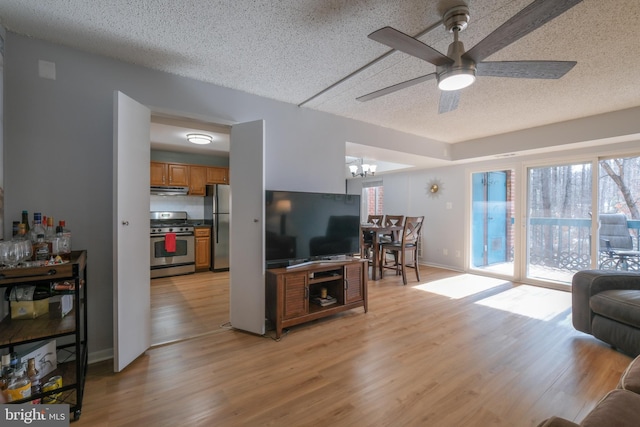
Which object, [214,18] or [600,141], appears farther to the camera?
[600,141]

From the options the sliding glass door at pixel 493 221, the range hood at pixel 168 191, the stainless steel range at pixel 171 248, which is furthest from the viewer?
the range hood at pixel 168 191

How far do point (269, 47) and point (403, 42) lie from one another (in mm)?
1087

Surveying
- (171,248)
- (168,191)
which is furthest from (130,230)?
(168,191)

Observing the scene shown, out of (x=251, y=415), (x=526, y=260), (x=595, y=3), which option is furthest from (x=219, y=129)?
(x=526, y=260)

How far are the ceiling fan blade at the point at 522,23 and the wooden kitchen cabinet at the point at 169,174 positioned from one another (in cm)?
516

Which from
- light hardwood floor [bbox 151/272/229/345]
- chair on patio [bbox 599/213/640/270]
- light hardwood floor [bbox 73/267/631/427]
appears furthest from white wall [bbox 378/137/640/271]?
light hardwood floor [bbox 151/272/229/345]

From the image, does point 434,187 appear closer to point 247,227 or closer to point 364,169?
point 364,169

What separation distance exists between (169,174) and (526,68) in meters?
5.44

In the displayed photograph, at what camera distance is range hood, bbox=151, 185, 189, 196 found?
5086 mm

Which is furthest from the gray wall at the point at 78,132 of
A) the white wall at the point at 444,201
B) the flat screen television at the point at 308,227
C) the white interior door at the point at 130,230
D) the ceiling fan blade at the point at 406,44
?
the white wall at the point at 444,201

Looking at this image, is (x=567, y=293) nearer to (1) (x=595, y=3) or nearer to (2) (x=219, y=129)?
(1) (x=595, y=3)

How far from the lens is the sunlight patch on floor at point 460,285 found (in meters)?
3.96

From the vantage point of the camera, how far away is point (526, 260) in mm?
4582

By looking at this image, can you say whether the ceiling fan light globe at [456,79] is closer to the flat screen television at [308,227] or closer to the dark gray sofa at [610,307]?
the flat screen television at [308,227]
